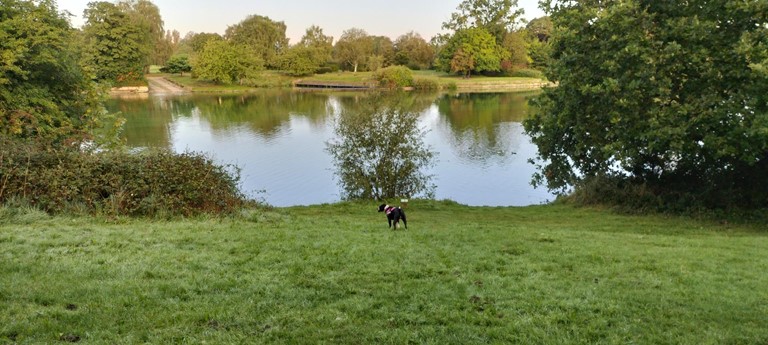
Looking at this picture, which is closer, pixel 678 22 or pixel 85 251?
pixel 85 251

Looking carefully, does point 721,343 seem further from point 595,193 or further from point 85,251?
point 595,193

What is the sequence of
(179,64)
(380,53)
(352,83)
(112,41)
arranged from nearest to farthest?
1. (112,41)
2. (352,83)
3. (179,64)
4. (380,53)

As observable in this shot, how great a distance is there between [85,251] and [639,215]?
50.5ft

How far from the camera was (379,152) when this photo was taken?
22328 mm

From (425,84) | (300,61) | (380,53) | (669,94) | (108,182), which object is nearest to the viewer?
(108,182)

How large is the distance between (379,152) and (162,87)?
79772 millimetres

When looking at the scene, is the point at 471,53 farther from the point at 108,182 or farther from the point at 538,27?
the point at 108,182

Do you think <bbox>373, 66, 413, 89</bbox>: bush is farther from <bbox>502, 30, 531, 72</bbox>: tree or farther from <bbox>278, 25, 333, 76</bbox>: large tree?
<bbox>502, 30, 531, 72</bbox>: tree

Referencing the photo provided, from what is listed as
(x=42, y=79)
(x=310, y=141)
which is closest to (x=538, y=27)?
(x=310, y=141)

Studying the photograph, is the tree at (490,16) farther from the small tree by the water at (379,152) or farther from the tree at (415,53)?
the small tree by the water at (379,152)

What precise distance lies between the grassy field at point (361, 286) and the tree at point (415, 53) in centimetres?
10047

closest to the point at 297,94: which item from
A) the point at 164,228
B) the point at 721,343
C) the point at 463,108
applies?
the point at 463,108

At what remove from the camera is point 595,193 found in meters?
18.7

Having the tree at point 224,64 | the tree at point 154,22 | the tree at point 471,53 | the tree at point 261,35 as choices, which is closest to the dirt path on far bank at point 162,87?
the tree at point 224,64
